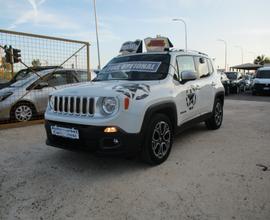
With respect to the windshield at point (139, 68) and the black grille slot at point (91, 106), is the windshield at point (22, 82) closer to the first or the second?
the windshield at point (139, 68)

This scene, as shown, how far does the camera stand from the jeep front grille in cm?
362

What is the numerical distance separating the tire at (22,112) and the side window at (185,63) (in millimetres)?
4575

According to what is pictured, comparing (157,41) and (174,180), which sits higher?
(157,41)

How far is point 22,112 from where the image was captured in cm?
730

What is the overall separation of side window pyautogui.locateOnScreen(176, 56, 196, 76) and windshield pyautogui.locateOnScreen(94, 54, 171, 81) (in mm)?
264

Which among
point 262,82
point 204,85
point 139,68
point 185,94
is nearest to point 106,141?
point 139,68

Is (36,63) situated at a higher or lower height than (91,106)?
higher

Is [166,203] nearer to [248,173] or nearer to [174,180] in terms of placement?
[174,180]

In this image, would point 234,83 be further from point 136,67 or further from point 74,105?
point 74,105

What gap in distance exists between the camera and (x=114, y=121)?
3455 mm

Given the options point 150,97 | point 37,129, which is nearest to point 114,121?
point 150,97

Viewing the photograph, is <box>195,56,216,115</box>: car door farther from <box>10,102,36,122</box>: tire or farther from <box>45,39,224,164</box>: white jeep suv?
<box>10,102,36,122</box>: tire

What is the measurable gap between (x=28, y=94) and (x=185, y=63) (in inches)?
176

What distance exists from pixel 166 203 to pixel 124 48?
17.7 ft
